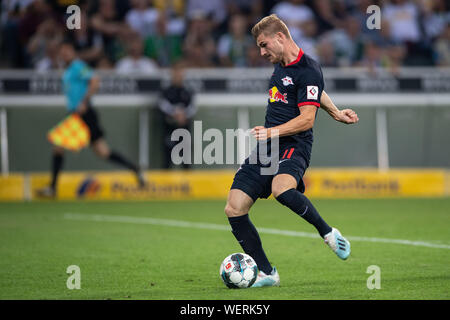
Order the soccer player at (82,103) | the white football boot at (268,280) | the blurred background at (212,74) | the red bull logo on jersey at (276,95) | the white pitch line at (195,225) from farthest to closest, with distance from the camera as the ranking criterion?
the blurred background at (212,74) < the soccer player at (82,103) < the white pitch line at (195,225) < the red bull logo on jersey at (276,95) < the white football boot at (268,280)

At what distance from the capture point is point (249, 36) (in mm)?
17172

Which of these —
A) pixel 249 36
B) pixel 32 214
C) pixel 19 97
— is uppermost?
pixel 249 36

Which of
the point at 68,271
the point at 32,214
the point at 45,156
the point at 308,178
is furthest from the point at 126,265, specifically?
the point at 45,156

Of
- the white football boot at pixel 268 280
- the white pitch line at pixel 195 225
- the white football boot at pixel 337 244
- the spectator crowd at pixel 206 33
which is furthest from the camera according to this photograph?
the spectator crowd at pixel 206 33

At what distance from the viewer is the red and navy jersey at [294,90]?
6242 mm

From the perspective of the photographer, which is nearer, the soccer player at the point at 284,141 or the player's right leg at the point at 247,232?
the soccer player at the point at 284,141

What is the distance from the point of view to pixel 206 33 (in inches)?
675

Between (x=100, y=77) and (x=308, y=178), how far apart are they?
15.1 ft

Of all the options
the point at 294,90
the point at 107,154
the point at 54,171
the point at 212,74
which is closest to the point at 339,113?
the point at 294,90

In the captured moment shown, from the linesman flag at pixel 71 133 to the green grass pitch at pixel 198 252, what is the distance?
1.71 m

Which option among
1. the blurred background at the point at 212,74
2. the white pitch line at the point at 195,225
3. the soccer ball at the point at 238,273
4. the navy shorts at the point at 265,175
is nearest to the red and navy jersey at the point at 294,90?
the navy shorts at the point at 265,175

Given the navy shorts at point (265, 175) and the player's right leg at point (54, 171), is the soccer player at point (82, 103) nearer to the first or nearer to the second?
the player's right leg at point (54, 171)

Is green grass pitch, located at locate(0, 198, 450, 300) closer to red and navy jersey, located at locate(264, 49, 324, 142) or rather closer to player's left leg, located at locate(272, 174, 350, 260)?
player's left leg, located at locate(272, 174, 350, 260)
